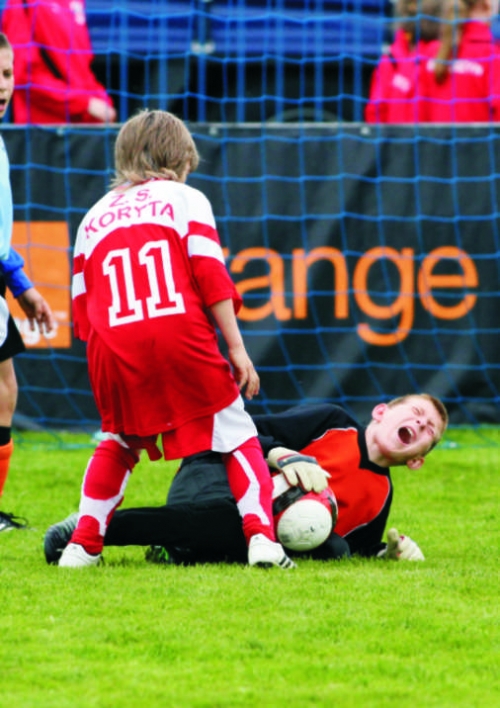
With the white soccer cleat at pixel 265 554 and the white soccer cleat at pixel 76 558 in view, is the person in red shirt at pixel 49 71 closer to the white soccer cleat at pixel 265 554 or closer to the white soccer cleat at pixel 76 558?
the white soccer cleat at pixel 76 558

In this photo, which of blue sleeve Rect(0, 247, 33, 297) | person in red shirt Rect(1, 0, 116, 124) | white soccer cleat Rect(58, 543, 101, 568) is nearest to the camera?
white soccer cleat Rect(58, 543, 101, 568)

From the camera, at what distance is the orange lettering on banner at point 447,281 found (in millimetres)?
7352

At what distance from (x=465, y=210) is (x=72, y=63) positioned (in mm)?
2476

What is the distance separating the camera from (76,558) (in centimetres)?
400

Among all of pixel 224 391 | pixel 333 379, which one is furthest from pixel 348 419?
pixel 333 379

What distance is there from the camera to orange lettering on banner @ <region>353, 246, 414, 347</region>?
7.36m

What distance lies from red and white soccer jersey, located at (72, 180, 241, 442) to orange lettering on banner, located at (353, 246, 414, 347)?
137 inches

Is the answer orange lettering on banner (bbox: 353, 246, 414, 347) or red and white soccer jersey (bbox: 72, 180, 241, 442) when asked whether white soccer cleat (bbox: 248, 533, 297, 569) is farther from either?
orange lettering on banner (bbox: 353, 246, 414, 347)

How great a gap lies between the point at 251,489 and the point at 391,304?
3.56m

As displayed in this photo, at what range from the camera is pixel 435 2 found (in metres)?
8.12

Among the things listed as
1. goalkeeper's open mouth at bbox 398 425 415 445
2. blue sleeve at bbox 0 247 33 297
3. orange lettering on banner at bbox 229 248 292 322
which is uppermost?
blue sleeve at bbox 0 247 33 297

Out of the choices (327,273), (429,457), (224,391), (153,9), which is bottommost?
(429,457)

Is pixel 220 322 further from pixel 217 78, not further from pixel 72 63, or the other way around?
pixel 217 78

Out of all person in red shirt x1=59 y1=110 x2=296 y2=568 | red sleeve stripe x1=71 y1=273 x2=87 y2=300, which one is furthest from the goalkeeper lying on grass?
red sleeve stripe x1=71 y1=273 x2=87 y2=300
